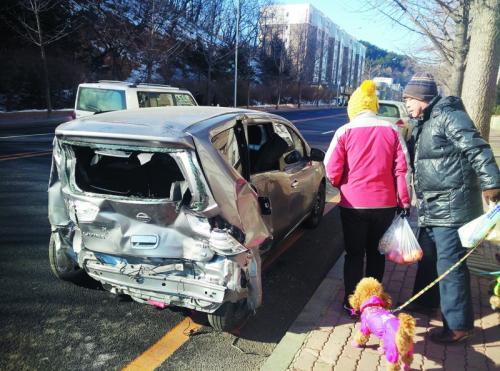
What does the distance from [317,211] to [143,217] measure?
3538 mm

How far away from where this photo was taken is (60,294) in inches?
150

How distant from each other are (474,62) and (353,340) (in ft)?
12.4

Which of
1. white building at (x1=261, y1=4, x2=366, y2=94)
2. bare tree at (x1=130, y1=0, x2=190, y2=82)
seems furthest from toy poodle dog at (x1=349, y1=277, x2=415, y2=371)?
white building at (x1=261, y1=4, x2=366, y2=94)

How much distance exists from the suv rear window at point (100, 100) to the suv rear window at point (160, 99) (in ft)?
1.43

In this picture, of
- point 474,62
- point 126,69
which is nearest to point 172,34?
point 126,69

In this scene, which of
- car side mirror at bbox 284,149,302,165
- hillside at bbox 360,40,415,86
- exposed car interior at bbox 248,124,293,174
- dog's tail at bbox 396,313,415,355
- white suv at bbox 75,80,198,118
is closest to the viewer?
dog's tail at bbox 396,313,415,355

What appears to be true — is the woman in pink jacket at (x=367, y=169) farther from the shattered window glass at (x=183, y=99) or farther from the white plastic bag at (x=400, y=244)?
the shattered window glass at (x=183, y=99)

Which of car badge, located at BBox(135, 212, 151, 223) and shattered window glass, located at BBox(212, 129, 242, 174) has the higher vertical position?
shattered window glass, located at BBox(212, 129, 242, 174)

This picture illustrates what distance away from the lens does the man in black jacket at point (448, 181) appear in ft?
9.44

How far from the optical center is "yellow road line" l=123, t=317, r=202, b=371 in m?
2.93

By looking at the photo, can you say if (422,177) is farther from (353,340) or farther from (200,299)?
(200,299)

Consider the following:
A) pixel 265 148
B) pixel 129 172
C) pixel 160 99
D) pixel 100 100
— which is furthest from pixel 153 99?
pixel 129 172

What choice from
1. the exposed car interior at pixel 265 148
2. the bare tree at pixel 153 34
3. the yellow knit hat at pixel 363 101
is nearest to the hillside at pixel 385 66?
the bare tree at pixel 153 34

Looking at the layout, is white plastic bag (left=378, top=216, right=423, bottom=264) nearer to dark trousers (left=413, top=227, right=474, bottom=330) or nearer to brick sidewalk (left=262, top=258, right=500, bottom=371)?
dark trousers (left=413, top=227, right=474, bottom=330)
